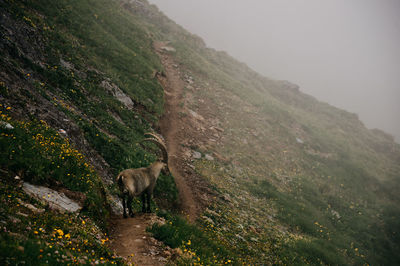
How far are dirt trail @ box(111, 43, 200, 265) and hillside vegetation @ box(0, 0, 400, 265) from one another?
21.7 inches

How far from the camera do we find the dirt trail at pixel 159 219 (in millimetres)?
6906

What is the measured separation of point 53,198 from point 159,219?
4093mm

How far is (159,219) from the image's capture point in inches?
367

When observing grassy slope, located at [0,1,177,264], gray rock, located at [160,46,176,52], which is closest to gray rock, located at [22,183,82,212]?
grassy slope, located at [0,1,177,264]

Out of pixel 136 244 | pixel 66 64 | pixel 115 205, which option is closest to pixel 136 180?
pixel 115 205

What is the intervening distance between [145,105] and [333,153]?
1393 inches

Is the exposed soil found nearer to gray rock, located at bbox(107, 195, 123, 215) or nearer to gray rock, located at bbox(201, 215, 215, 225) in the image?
gray rock, located at bbox(201, 215, 215, 225)

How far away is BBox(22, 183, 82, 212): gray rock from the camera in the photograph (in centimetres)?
620

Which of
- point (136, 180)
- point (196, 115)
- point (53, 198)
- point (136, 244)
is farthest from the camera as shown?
point (196, 115)

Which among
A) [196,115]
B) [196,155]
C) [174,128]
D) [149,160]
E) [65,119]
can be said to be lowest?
[149,160]

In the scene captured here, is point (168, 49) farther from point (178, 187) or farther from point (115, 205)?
point (115, 205)

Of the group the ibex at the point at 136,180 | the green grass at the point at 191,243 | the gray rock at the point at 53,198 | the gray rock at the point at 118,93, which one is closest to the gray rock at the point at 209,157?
the gray rock at the point at 118,93

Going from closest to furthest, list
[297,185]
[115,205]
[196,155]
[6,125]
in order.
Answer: [6,125] → [115,205] → [196,155] → [297,185]

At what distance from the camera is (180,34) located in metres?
57.5
